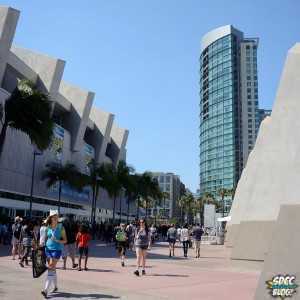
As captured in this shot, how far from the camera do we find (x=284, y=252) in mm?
7523

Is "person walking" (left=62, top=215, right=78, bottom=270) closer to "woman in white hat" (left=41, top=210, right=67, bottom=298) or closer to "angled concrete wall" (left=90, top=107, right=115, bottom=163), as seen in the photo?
"woman in white hat" (left=41, top=210, right=67, bottom=298)

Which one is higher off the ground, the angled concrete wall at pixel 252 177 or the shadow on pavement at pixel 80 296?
the angled concrete wall at pixel 252 177

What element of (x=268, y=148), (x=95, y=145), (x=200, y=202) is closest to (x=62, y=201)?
(x=95, y=145)

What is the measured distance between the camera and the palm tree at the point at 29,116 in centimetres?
2642

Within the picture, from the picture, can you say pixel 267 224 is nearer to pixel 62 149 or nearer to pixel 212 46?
pixel 62 149

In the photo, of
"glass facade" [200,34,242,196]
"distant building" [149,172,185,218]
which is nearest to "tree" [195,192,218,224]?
"glass facade" [200,34,242,196]

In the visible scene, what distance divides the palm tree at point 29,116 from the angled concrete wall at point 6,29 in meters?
18.4

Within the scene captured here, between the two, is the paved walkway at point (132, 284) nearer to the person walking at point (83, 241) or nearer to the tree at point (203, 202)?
the person walking at point (83, 241)

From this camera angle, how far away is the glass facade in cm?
14375

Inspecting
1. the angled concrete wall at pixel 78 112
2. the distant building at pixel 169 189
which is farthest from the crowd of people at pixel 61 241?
the distant building at pixel 169 189

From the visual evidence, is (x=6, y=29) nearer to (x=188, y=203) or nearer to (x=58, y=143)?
(x=58, y=143)

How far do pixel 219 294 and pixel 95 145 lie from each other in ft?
230

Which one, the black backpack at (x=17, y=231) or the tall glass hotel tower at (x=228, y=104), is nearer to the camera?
the black backpack at (x=17, y=231)

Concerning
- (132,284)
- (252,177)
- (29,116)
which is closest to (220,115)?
(252,177)
